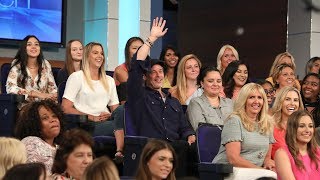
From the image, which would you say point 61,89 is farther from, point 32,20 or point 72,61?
point 32,20

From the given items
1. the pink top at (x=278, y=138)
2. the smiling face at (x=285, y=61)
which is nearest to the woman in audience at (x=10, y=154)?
the pink top at (x=278, y=138)

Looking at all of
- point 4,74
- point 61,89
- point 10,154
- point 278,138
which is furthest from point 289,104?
point 10,154

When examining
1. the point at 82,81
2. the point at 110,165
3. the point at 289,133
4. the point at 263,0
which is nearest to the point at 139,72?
the point at 82,81

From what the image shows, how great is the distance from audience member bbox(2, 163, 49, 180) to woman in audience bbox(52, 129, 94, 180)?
1.22 meters

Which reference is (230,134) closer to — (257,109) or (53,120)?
(257,109)

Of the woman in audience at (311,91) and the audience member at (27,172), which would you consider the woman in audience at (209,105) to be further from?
the audience member at (27,172)

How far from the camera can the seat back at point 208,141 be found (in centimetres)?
711

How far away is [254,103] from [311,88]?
212 cm

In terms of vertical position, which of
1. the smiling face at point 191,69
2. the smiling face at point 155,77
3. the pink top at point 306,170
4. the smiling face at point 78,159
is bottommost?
the pink top at point 306,170

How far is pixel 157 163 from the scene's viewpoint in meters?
5.89

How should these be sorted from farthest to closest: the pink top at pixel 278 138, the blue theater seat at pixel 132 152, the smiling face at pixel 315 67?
the smiling face at pixel 315 67 → the pink top at pixel 278 138 → the blue theater seat at pixel 132 152

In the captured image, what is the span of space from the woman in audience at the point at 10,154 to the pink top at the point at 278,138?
292cm

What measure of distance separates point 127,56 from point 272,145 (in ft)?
6.86

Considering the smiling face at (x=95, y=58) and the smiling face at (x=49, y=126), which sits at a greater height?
the smiling face at (x=95, y=58)
